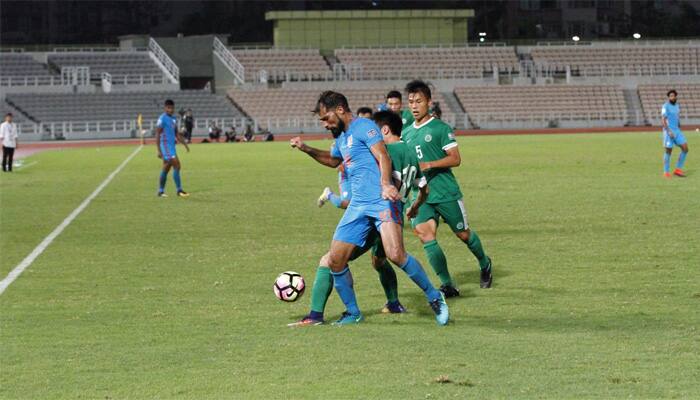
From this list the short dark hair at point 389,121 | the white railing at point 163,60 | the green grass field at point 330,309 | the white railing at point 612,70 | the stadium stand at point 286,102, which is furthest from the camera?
the white railing at point 612,70

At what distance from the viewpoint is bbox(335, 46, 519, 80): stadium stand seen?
270 feet

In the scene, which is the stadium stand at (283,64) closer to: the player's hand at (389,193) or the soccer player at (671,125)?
the soccer player at (671,125)

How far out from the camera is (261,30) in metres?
99.3

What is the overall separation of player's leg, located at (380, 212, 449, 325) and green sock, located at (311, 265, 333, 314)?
2.05ft

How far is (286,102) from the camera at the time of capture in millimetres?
76250

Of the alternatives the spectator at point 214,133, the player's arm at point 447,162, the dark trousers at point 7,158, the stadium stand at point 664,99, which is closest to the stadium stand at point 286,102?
the spectator at point 214,133

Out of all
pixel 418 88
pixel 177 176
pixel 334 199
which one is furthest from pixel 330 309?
pixel 177 176

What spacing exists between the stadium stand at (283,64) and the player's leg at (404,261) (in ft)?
229

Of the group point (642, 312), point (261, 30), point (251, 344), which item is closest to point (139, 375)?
point (251, 344)

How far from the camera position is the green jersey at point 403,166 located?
33.3 feet

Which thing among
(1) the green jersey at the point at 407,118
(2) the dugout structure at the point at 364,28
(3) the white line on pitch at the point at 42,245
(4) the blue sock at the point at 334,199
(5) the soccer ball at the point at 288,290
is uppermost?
(2) the dugout structure at the point at 364,28

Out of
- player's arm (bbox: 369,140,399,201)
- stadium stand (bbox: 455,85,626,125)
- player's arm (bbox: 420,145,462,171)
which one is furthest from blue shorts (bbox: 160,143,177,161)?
stadium stand (bbox: 455,85,626,125)

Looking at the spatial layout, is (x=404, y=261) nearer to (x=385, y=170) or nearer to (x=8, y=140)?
(x=385, y=170)

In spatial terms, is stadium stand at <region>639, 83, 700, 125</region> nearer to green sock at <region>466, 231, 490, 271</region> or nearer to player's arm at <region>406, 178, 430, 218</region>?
green sock at <region>466, 231, 490, 271</region>
